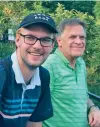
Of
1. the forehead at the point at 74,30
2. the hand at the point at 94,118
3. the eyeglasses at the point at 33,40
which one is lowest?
the hand at the point at 94,118

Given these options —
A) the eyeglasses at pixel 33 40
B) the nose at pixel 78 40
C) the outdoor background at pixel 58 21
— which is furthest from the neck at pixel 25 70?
the outdoor background at pixel 58 21

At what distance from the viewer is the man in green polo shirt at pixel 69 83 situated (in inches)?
101

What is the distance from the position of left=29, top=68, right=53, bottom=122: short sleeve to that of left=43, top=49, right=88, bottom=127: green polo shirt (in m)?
0.24

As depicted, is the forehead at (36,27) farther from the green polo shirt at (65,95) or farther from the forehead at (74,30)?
the forehead at (74,30)

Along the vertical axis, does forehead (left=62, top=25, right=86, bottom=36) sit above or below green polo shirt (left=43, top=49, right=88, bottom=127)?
above

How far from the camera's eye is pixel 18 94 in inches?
78.8

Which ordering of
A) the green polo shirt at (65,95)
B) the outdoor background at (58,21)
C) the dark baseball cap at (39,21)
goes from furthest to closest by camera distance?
1. the outdoor background at (58,21)
2. the green polo shirt at (65,95)
3. the dark baseball cap at (39,21)

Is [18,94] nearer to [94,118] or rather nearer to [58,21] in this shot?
[94,118]

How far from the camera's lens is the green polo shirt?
8.41ft

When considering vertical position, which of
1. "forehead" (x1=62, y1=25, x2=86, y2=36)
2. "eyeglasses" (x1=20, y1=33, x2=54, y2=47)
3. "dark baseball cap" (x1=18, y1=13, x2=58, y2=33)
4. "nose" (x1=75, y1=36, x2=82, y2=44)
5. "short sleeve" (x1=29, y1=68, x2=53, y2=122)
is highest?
"dark baseball cap" (x1=18, y1=13, x2=58, y2=33)

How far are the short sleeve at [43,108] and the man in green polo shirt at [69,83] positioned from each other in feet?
0.81

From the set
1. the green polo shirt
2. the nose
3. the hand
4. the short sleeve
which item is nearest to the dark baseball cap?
the short sleeve

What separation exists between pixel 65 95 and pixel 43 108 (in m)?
0.32

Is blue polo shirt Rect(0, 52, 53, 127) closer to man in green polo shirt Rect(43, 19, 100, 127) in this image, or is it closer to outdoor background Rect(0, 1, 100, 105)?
man in green polo shirt Rect(43, 19, 100, 127)
